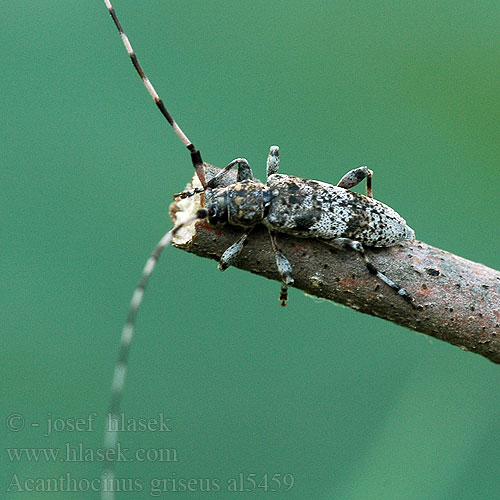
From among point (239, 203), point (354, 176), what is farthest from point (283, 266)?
point (354, 176)

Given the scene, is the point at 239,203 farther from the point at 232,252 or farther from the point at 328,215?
the point at 328,215

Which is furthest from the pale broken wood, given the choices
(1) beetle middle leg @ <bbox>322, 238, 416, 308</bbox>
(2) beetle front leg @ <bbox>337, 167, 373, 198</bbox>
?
(2) beetle front leg @ <bbox>337, 167, 373, 198</bbox>

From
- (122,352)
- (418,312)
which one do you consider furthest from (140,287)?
(418,312)

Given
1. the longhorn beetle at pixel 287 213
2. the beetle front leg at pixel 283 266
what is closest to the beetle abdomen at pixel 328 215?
the longhorn beetle at pixel 287 213

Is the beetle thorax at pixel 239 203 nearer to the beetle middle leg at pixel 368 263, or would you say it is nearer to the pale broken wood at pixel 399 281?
the pale broken wood at pixel 399 281

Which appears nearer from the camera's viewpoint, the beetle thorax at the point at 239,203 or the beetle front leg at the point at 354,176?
the beetle thorax at the point at 239,203
